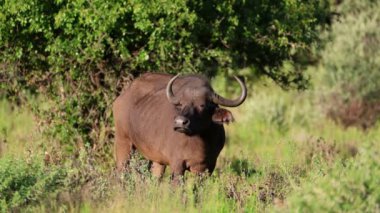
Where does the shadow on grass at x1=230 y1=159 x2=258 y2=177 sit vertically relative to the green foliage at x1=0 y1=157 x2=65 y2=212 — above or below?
below

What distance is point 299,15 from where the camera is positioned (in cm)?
1761

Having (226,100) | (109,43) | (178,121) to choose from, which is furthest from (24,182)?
(109,43)

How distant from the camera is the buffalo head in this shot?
527 inches

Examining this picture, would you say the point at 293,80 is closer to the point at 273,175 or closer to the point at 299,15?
the point at 299,15

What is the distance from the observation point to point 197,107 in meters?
13.6

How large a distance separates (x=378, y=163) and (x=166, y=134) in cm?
437

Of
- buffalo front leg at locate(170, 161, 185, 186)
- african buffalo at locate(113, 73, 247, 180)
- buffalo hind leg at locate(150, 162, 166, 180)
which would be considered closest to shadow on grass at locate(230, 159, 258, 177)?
buffalo hind leg at locate(150, 162, 166, 180)

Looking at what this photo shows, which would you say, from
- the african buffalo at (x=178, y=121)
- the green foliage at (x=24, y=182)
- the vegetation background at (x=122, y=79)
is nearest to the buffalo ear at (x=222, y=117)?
the african buffalo at (x=178, y=121)

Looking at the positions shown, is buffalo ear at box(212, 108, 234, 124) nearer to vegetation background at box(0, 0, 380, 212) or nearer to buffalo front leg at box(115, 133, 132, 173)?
vegetation background at box(0, 0, 380, 212)

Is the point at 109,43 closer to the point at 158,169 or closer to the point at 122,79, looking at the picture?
the point at 122,79

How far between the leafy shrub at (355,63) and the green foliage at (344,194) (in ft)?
51.7

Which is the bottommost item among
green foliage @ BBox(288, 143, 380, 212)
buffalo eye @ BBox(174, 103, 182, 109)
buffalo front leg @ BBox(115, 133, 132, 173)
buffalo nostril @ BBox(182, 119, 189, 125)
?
buffalo front leg @ BBox(115, 133, 132, 173)

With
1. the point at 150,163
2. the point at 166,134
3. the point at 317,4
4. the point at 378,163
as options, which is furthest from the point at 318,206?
the point at 317,4

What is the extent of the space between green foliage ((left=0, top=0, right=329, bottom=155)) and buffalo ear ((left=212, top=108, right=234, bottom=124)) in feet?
9.39
